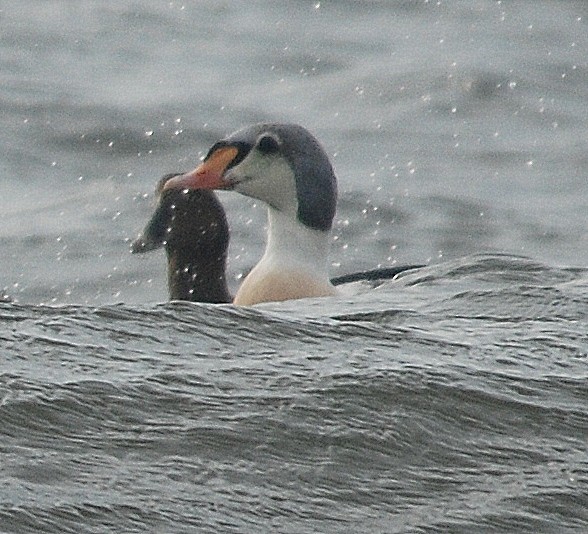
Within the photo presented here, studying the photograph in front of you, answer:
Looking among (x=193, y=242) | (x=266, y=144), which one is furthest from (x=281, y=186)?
(x=193, y=242)

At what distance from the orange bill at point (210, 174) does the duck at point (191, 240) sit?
1.03 feet

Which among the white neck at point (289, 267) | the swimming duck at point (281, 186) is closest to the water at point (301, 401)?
the white neck at point (289, 267)

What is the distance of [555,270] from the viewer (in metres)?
5.02

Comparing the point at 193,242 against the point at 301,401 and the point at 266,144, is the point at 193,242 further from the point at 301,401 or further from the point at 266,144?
the point at 301,401

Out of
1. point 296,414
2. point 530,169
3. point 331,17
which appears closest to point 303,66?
point 331,17

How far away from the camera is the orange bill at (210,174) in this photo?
7.96 meters

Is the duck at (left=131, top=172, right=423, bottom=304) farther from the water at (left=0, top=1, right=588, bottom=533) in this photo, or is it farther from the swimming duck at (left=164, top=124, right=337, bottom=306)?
the water at (left=0, top=1, right=588, bottom=533)

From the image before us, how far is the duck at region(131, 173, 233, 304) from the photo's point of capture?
841 cm

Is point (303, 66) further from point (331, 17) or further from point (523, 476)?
point (523, 476)

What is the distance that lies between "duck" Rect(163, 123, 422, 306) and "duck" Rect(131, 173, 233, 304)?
299 mm

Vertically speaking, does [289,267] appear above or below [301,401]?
below

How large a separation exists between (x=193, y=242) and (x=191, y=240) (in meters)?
0.02

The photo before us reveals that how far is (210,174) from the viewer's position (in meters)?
7.97

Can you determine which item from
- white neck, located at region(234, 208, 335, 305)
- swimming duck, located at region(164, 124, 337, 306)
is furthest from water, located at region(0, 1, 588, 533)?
swimming duck, located at region(164, 124, 337, 306)
